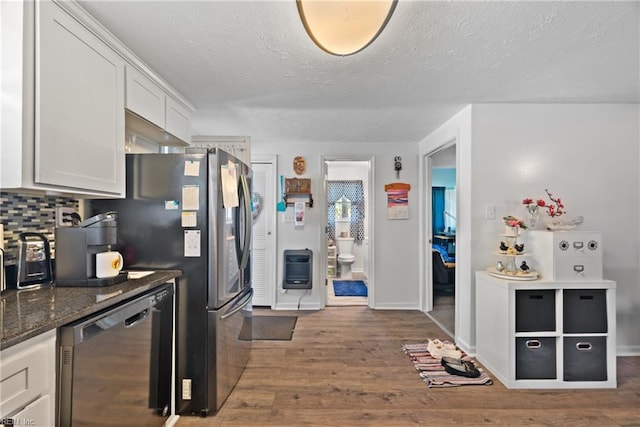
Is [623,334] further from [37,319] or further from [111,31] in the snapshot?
[111,31]

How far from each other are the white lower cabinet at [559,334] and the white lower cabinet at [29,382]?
254 centimetres

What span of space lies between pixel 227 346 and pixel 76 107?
1624 millimetres

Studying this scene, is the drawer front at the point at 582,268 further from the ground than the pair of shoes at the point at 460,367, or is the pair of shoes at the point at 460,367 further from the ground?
the drawer front at the point at 582,268

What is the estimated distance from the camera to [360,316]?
3.66 metres

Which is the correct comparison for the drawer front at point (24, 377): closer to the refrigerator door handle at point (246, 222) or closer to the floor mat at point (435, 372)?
the refrigerator door handle at point (246, 222)

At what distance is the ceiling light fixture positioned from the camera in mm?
1209

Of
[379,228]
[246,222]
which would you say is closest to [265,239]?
[379,228]

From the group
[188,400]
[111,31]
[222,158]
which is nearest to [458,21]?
[222,158]

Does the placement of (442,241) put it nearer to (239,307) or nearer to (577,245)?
(577,245)

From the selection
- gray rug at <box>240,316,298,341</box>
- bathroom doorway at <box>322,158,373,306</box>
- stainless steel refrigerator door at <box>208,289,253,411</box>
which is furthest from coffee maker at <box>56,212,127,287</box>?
bathroom doorway at <box>322,158,373,306</box>

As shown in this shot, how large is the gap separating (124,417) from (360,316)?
2.76 m

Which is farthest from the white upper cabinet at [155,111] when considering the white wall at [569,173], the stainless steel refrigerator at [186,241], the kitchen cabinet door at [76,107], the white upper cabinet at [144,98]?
the white wall at [569,173]

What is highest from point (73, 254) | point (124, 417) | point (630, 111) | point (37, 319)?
point (630, 111)

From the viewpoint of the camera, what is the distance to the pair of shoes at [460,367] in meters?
2.23
